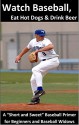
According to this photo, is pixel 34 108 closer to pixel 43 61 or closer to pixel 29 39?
pixel 43 61

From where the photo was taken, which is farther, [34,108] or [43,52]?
[43,52]

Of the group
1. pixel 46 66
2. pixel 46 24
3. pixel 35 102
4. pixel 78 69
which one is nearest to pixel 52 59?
pixel 46 66

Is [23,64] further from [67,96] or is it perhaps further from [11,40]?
[67,96]

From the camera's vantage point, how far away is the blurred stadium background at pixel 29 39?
37.3m

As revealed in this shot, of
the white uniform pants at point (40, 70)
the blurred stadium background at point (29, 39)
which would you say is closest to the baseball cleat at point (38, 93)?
the white uniform pants at point (40, 70)

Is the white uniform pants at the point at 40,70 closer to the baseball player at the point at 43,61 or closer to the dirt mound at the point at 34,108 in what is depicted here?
the baseball player at the point at 43,61

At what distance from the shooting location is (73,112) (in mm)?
10617

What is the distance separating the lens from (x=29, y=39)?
124 feet

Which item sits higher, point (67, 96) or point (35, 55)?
point (35, 55)

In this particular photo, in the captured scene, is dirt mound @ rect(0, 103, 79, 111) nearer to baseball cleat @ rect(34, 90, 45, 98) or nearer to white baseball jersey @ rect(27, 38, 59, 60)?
baseball cleat @ rect(34, 90, 45, 98)

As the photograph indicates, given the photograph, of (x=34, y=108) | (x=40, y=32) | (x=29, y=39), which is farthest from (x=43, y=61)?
(x=29, y=39)

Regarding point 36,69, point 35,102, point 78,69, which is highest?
point 36,69

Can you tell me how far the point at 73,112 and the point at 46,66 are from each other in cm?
186

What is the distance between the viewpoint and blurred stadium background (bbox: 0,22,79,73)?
3728 centimetres
